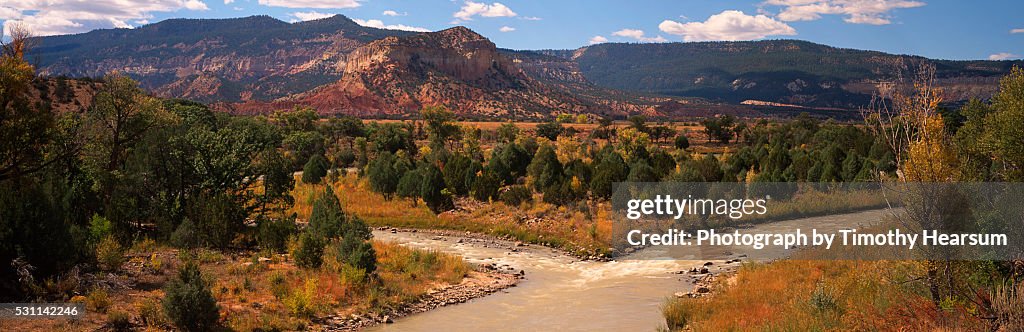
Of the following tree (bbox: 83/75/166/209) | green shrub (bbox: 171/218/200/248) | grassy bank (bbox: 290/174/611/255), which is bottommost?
grassy bank (bbox: 290/174/611/255)

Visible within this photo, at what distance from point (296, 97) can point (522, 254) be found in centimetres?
12756

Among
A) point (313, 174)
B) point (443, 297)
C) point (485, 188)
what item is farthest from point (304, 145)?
point (443, 297)

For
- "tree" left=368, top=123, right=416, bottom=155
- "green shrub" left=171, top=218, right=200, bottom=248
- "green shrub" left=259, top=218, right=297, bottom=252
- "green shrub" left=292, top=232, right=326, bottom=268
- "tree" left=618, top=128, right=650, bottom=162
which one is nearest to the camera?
"green shrub" left=292, top=232, right=326, bottom=268

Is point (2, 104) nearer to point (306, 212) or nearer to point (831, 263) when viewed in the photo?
point (306, 212)

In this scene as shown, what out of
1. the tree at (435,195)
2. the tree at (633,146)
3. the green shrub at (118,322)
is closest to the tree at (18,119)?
the green shrub at (118,322)

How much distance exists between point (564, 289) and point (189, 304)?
10.1 m

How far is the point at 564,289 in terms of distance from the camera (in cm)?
2012

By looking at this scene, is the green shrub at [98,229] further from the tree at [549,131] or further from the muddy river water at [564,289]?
the tree at [549,131]

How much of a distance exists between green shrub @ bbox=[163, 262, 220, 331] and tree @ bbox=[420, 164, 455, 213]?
18.4 meters

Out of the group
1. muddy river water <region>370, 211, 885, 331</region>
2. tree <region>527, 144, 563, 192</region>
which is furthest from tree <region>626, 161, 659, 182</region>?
muddy river water <region>370, 211, 885, 331</region>

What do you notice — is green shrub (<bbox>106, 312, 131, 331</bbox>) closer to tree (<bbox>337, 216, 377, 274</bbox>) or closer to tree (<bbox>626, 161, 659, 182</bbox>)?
tree (<bbox>337, 216, 377, 274</bbox>)

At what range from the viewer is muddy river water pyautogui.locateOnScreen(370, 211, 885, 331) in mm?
16531

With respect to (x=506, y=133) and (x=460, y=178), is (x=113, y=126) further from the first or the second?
(x=506, y=133)

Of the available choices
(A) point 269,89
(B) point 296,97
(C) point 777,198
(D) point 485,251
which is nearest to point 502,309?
(D) point 485,251
